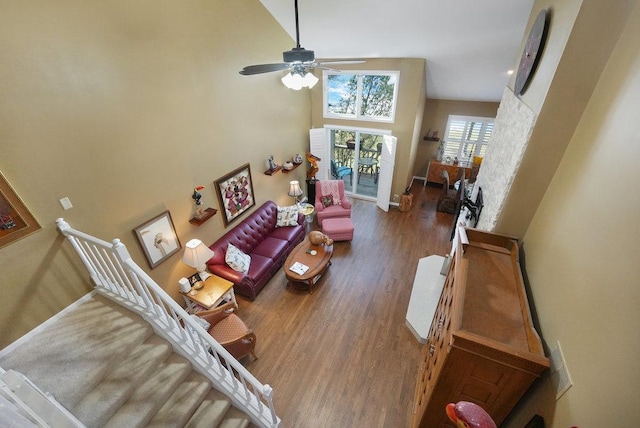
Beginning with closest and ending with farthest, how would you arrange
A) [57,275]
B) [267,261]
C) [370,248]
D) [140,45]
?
[57,275]
[140,45]
[267,261]
[370,248]

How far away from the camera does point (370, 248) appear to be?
555 centimetres

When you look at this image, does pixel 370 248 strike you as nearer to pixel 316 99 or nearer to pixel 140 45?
pixel 316 99

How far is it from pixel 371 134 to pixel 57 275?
6.29m

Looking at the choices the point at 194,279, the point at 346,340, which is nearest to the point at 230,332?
the point at 194,279

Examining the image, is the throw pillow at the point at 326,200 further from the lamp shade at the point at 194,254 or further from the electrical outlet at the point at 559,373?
the electrical outlet at the point at 559,373

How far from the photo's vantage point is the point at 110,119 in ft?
8.89

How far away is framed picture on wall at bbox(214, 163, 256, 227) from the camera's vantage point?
431 cm

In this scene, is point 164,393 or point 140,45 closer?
point 164,393

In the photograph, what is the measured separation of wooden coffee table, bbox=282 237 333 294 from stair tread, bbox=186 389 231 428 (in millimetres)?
1933

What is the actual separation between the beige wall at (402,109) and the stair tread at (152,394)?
19.1 ft

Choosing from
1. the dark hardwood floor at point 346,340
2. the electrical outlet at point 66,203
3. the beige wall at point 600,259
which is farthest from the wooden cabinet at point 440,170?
the electrical outlet at point 66,203

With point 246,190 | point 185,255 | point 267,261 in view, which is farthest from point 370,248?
point 185,255

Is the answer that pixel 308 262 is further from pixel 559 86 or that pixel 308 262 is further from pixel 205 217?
pixel 559 86

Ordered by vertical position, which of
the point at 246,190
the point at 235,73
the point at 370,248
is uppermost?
the point at 235,73
